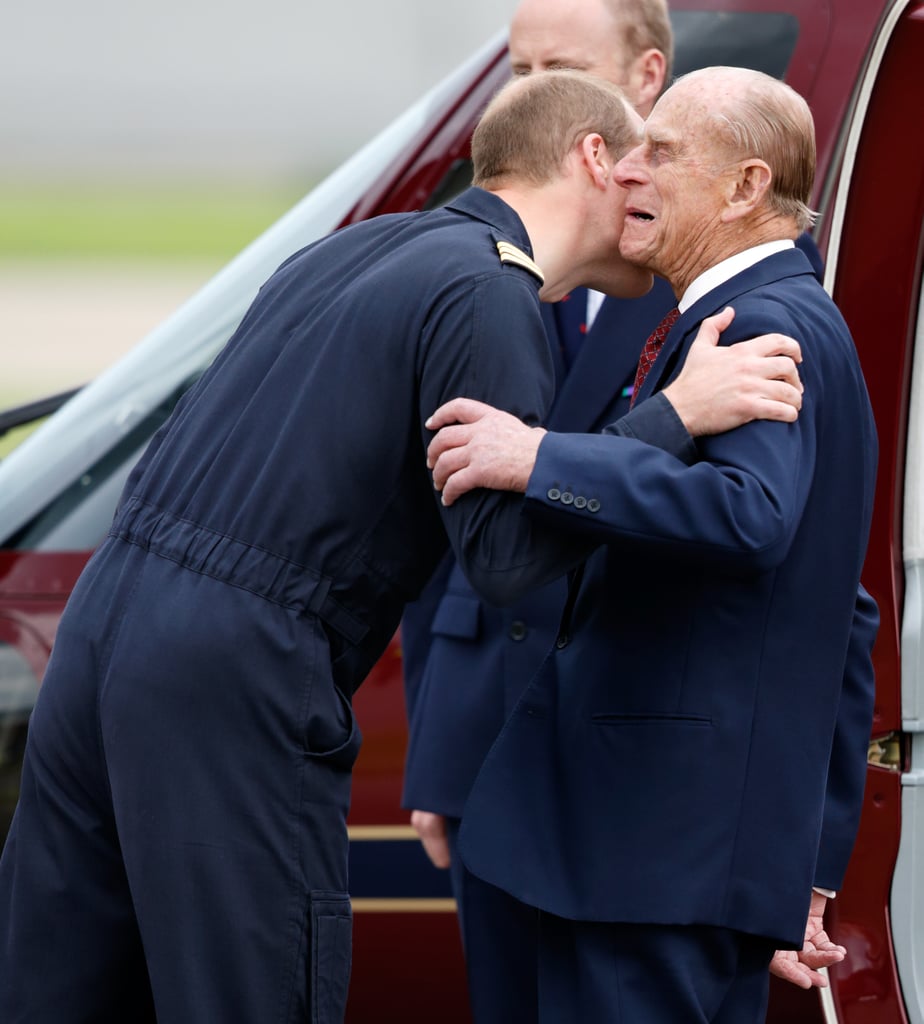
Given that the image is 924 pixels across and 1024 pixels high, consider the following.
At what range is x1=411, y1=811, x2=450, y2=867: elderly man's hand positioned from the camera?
2674mm

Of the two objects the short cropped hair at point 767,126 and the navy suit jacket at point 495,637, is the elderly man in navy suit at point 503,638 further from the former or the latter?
the short cropped hair at point 767,126

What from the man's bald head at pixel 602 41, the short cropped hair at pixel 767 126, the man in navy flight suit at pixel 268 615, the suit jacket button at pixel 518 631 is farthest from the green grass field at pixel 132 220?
the short cropped hair at pixel 767 126

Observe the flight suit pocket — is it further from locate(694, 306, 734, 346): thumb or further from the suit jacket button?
locate(694, 306, 734, 346): thumb

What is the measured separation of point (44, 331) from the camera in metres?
19.3

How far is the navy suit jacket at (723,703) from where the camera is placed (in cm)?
193

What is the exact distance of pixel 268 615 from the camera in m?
1.98

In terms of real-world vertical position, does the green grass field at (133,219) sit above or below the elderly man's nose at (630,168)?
above

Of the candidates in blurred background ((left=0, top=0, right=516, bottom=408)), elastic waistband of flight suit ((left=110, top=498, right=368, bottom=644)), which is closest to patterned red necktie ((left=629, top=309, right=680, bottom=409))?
elastic waistband of flight suit ((left=110, top=498, right=368, bottom=644))

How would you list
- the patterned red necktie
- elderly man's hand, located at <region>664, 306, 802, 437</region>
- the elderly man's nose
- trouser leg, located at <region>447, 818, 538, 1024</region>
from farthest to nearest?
trouser leg, located at <region>447, 818, 538, 1024</region>
the patterned red necktie
the elderly man's nose
elderly man's hand, located at <region>664, 306, 802, 437</region>

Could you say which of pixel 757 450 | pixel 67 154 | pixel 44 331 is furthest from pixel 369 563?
pixel 67 154

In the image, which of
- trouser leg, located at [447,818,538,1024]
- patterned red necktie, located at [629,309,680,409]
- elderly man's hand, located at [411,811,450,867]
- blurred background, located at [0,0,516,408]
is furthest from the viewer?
blurred background, located at [0,0,516,408]

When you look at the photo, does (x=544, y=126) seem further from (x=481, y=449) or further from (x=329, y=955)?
(x=329, y=955)

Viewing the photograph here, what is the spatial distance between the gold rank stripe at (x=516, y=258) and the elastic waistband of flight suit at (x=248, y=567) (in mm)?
446

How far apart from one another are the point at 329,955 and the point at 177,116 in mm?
25875
